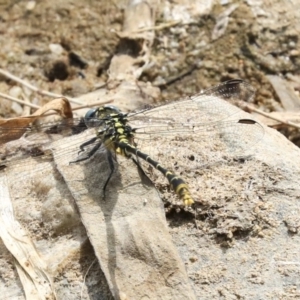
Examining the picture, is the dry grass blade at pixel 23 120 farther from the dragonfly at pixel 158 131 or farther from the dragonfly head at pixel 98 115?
the dragonfly head at pixel 98 115

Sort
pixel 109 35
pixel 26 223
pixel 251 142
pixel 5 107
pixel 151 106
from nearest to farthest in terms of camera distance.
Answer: pixel 26 223, pixel 251 142, pixel 151 106, pixel 5 107, pixel 109 35

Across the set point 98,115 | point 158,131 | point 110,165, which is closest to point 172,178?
point 110,165

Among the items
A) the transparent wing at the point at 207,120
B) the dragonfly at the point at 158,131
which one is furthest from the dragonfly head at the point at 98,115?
the transparent wing at the point at 207,120

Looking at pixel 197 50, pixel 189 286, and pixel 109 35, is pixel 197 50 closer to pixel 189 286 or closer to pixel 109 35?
pixel 109 35

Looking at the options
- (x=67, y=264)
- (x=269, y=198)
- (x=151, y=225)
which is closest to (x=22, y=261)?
(x=67, y=264)

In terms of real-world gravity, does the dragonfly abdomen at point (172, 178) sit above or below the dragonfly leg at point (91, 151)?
below

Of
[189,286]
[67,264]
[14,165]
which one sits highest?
[14,165]

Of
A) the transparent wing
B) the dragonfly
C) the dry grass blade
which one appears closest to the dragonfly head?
the dragonfly

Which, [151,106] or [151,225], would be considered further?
[151,106]
